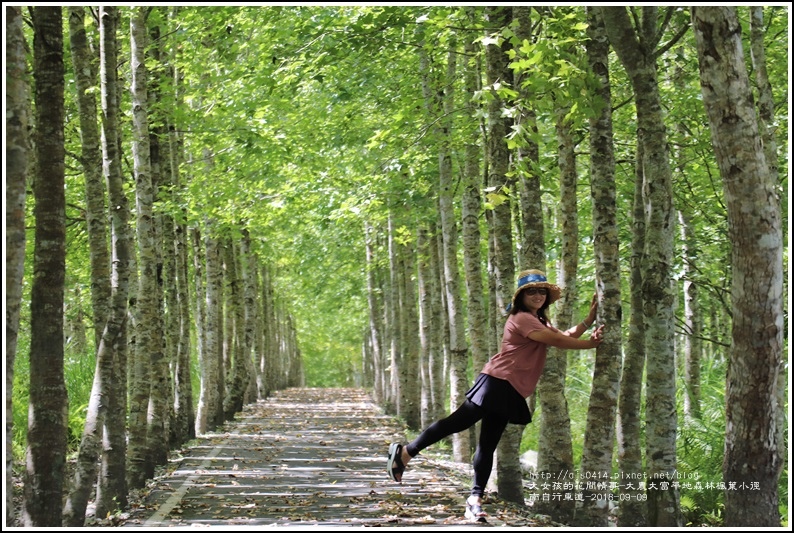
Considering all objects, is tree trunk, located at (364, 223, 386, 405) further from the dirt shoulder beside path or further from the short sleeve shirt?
the short sleeve shirt

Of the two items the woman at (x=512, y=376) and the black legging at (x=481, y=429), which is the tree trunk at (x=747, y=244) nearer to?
the woman at (x=512, y=376)

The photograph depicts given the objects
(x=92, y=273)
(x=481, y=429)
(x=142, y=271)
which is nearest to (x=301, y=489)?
(x=142, y=271)

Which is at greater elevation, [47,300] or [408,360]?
[47,300]

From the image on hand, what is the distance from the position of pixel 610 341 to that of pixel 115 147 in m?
6.33

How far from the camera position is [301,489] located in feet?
43.5

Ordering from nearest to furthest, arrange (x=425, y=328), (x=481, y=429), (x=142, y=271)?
(x=481, y=429), (x=142, y=271), (x=425, y=328)

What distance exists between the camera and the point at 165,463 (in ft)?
53.9

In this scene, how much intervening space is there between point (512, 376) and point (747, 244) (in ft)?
8.74

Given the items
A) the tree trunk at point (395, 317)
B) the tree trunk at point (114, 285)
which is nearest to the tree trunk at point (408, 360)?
the tree trunk at point (395, 317)

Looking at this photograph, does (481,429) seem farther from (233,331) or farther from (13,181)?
(233,331)

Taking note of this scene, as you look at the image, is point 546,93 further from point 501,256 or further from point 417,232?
point 417,232

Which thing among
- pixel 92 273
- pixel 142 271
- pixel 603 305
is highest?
pixel 142 271

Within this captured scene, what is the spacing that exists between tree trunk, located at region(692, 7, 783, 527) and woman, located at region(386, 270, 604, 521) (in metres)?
1.93

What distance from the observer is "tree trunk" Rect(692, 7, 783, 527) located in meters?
6.51
